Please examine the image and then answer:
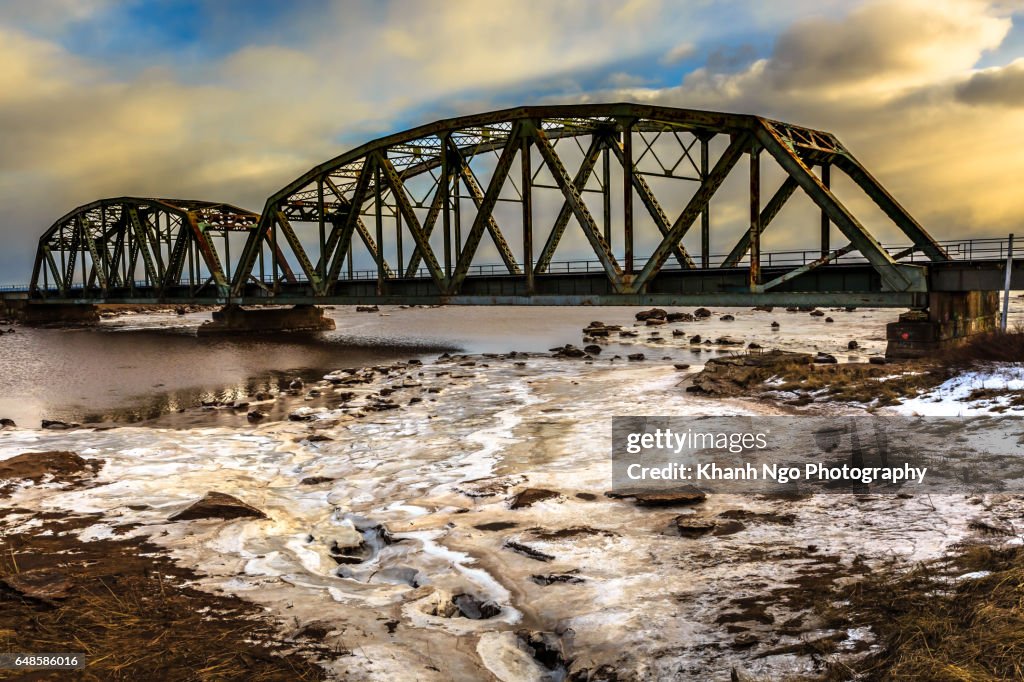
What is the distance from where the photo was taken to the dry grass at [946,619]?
4.11 m

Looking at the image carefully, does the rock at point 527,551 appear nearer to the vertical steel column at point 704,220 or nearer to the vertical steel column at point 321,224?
the vertical steel column at point 704,220

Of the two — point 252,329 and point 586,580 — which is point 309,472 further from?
point 252,329

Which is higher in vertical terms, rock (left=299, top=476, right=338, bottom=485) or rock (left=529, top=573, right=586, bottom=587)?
rock (left=529, top=573, right=586, bottom=587)

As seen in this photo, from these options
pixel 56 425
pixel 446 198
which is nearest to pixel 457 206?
pixel 446 198

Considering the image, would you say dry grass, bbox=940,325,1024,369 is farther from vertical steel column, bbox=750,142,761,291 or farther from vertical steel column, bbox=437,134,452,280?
vertical steel column, bbox=437,134,452,280

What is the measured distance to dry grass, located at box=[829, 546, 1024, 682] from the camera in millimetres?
4113

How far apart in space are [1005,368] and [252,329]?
53406mm

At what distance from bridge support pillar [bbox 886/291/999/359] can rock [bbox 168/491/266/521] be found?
1958 centimetres

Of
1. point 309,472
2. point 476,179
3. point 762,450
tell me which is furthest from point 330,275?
point 762,450

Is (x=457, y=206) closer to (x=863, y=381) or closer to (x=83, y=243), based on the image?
(x=863, y=381)

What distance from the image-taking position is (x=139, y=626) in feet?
18.4

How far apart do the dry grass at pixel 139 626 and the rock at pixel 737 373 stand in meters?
14.1

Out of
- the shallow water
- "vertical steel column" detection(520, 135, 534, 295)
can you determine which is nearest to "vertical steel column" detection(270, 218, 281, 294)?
the shallow water

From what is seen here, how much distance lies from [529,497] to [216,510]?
424 cm
